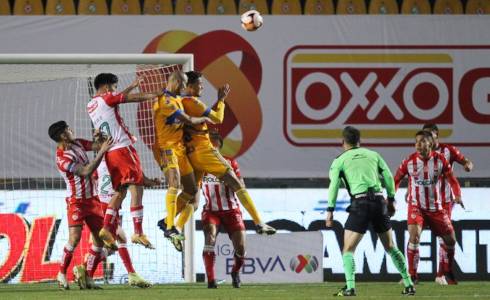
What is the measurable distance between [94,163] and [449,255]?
170 inches

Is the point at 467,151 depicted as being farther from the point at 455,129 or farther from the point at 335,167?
the point at 335,167

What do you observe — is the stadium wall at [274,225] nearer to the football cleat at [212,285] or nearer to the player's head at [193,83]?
the football cleat at [212,285]

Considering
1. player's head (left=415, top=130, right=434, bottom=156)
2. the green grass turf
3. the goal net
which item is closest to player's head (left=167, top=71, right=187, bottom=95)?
the green grass turf

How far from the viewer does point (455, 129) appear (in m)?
16.9

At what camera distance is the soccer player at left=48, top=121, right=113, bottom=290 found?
41.5 feet

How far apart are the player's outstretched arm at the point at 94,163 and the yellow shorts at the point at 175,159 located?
1.68 feet

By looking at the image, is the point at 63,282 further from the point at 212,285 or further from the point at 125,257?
the point at 212,285

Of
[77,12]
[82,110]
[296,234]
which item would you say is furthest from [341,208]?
[77,12]

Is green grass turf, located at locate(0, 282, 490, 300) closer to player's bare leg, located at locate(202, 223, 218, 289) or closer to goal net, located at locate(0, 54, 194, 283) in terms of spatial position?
player's bare leg, located at locate(202, 223, 218, 289)

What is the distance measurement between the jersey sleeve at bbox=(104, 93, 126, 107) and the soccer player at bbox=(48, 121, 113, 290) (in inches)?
32.7

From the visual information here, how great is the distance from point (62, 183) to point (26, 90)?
126 centimetres

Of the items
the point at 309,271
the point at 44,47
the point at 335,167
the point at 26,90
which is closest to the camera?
the point at 335,167

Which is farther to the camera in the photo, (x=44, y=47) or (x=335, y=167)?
(x=44, y=47)

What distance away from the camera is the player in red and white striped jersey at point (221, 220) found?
13195 mm
